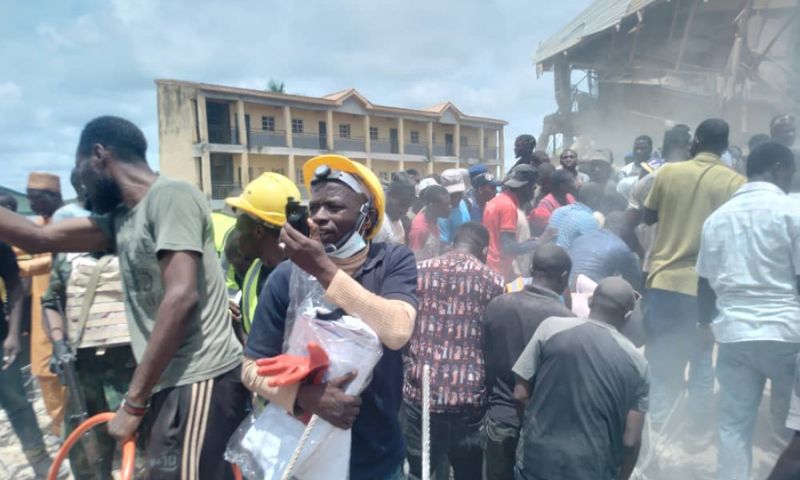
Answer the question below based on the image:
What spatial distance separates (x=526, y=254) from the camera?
4523 mm

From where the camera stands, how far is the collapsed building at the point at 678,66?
11.7 m

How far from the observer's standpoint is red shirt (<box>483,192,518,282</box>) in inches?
180

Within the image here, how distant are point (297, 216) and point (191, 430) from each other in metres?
1.12

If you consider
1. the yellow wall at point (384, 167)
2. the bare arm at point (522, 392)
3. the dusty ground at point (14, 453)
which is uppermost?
the yellow wall at point (384, 167)

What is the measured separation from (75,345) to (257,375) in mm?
1683

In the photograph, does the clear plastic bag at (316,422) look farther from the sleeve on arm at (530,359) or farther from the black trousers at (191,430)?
the sleeve on arm at (530,359)

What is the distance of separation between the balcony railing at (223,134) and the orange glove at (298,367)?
28.7 m

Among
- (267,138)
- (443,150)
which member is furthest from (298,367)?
(443,150)

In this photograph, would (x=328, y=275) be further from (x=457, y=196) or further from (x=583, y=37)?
(x=583, y=37)

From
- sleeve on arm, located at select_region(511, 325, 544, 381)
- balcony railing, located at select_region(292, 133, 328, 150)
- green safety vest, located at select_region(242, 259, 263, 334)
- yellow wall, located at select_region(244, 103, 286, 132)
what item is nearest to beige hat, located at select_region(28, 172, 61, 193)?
green safety vest, located at select_region(242, 259, 263, 334)

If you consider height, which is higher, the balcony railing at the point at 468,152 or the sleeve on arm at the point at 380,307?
the balcony railing at the point at 468,152

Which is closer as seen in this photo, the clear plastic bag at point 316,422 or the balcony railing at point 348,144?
the clear plastic bag at point 316,422

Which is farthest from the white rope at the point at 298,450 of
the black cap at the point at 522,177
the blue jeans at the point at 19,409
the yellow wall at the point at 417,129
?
the yellow wall at the point at 417,129

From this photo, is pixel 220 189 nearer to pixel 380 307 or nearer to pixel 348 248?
pixel 348 248
